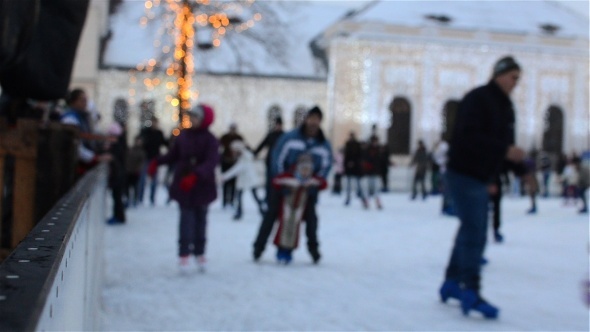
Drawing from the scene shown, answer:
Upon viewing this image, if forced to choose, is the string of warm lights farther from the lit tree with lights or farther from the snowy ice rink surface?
the snowy ice rink surface

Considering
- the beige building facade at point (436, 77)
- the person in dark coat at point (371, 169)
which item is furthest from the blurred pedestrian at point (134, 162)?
the beige building facade at point (436, 77)

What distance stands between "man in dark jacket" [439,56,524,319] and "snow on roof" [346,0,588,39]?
109ft

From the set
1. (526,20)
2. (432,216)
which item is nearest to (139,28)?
(526,20)

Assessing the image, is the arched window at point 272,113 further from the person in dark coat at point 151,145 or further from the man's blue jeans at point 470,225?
the man's blue jeans at point 470,225

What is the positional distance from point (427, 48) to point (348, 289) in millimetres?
33484

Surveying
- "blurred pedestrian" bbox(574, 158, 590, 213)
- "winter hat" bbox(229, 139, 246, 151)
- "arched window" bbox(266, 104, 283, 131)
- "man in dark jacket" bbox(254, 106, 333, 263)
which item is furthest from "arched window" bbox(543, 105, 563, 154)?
"man in dark jacket" bbox(254, 106, 333, 263)

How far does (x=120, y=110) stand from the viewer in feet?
138

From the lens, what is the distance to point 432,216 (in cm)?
1789

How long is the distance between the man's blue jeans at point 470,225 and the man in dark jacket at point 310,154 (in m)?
2.95

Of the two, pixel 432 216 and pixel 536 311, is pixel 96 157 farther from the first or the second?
pixel 432 216

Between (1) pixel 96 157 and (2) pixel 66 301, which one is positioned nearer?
(2) pixel 66 301

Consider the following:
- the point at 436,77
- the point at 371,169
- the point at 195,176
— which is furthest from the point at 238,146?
the point at 436,77

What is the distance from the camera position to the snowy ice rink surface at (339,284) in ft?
19.6

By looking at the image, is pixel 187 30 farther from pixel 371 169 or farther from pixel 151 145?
pixel 371 169
